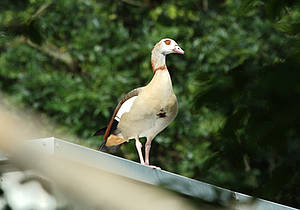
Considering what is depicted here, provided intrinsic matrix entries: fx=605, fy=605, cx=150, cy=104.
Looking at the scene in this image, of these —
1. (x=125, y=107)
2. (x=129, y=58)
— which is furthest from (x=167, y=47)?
(x=129, y=58)

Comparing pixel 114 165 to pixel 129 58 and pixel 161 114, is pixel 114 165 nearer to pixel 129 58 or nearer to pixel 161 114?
pixel 161 114

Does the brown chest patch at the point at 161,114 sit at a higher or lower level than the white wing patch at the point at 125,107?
lower

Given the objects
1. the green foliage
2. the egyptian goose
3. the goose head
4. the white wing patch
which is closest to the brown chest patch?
the egyptian goose

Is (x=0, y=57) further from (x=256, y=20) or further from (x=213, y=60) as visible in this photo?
(x=256, y=20)

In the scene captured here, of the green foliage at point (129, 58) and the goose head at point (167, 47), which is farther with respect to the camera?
the green foliage at point (129, 58)

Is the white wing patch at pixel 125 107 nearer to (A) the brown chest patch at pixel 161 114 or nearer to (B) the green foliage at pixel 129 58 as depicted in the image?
(A) the brown chest patch at pixel 161 114

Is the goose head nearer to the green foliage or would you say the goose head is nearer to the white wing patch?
the white wing patch

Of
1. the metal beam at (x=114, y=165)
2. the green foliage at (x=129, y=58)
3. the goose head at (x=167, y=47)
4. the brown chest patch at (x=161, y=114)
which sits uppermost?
the green foliage at (x=129, y=58)

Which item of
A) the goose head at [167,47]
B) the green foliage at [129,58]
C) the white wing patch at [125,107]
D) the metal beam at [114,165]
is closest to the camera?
the metal beam at [114,165]

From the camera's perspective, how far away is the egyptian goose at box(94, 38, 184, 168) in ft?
8.53

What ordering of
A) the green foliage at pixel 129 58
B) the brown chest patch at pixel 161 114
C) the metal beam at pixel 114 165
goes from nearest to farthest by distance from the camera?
the metal beam at pixel 114 165, the brown chest patch at pixel 161 114, the green foliage at pixel 129 58

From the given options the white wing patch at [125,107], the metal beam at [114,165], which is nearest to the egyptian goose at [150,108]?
the white wing patch at [125,107]

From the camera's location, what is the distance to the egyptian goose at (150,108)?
260cm

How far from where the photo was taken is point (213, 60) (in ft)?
22.4
